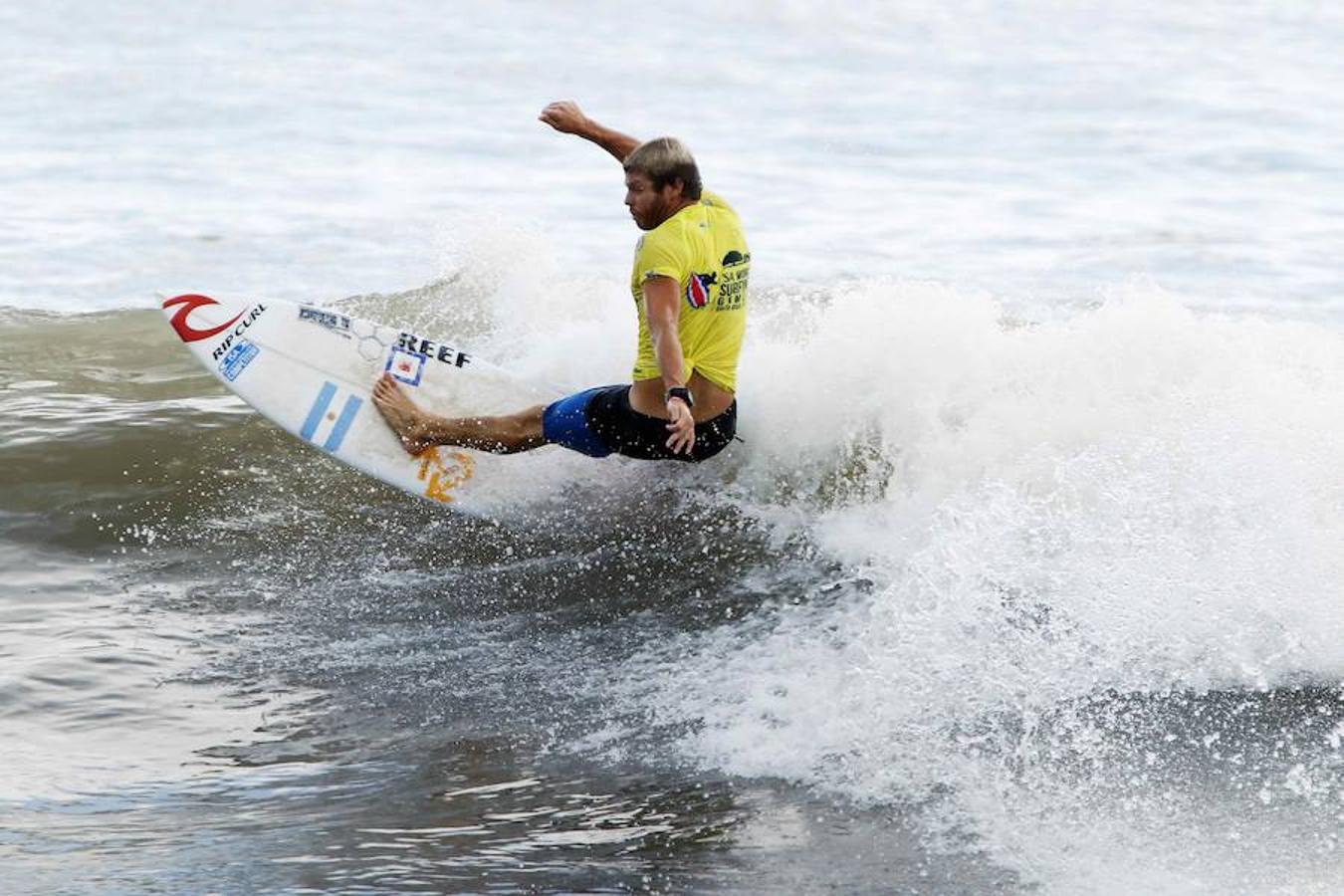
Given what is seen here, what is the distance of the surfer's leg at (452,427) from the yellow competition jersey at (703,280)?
0.70 m

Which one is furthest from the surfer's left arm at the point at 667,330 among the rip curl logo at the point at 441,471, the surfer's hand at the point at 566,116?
the rip curl logo at the point at 441,471

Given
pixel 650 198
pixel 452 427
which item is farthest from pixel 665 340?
pixel 452 427

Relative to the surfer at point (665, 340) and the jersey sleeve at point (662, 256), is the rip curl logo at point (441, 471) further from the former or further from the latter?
the jersey sleeve at point (662, 256)

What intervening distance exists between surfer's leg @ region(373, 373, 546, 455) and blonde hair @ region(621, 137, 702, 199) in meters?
1.35

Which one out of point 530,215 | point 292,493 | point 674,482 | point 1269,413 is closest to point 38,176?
point 530,215

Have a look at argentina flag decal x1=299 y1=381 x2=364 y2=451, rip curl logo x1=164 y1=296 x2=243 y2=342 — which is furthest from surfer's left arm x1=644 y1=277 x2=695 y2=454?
rip curl logo x1=164 y1=296 x2=243 y2=342

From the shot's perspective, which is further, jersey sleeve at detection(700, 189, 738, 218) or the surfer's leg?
the surfer's leg

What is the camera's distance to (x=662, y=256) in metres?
6.73

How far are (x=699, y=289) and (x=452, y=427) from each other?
1.61 meters

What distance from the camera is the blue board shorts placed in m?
7.30

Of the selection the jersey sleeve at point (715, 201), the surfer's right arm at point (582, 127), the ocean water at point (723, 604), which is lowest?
the ocean water at point (723, 604)

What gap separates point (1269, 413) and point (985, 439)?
120 centimetres

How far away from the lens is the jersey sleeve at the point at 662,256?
22.0 feet

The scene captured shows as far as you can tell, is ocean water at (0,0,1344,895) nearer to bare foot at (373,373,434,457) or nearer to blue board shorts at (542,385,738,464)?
bare foot at (373,373,434,457)
